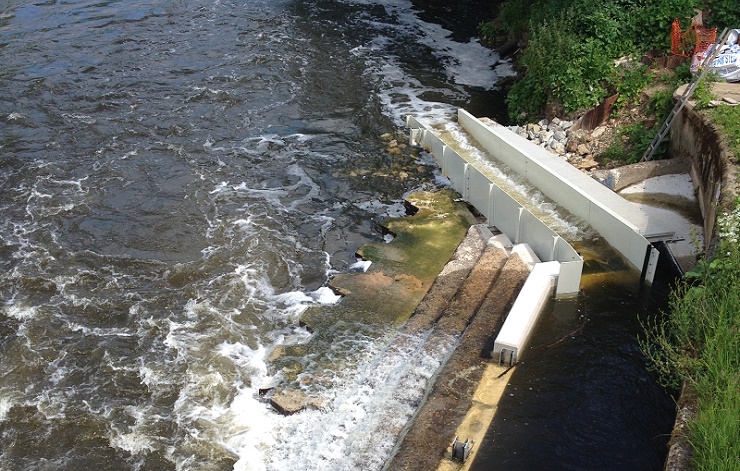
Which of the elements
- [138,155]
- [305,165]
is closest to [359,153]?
[305,165]

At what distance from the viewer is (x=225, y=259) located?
10.3 m

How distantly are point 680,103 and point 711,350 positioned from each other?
566 cm

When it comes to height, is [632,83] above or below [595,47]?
below

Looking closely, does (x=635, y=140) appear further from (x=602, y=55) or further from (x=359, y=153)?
(x=359, y=153)

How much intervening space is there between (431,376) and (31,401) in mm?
4363

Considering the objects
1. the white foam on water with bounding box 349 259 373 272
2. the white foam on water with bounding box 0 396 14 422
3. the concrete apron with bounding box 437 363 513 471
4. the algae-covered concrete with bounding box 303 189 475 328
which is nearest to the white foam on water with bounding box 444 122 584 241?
the algae-covered concrete with bounding box 303 189 475 328

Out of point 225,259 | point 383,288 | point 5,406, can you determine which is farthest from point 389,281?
point 5,406

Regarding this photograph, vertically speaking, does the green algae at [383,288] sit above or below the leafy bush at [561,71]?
below

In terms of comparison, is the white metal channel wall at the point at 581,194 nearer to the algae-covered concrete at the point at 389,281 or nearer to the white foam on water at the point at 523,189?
the white foam on water at the point at 523,189

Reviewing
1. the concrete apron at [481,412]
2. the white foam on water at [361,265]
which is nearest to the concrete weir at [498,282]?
the concrete apron at [481,412]

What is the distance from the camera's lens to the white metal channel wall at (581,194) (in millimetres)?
8925

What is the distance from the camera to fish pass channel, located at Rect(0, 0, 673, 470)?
7.18m

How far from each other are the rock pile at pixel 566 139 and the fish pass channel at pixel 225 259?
1.97m

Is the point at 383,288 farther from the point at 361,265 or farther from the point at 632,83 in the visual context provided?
the point at 632,83
